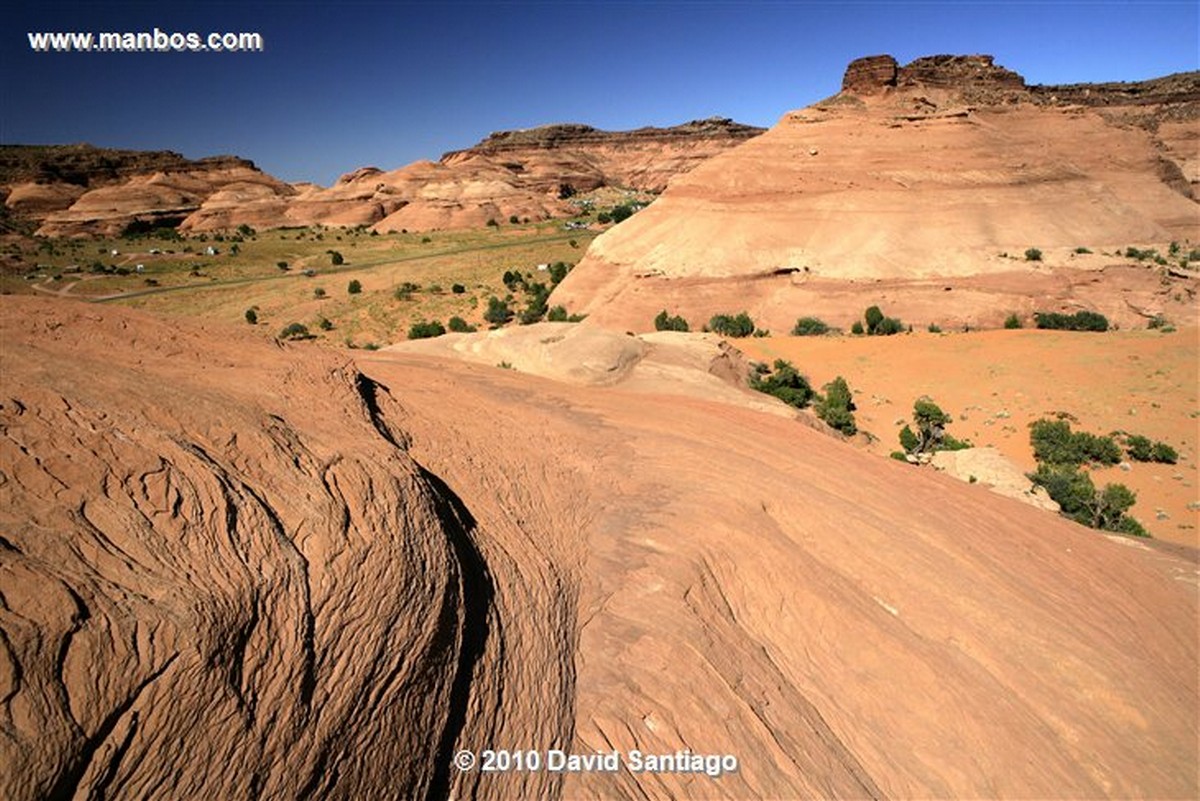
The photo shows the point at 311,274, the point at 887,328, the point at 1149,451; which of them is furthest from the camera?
the point at 311,274

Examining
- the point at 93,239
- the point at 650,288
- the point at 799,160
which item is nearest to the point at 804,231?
the point at 799,160

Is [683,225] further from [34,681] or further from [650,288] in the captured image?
[34,681]

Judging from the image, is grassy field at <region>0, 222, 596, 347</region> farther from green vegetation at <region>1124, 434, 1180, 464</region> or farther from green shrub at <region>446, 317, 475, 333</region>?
green vegetation at <region>1124, 434, 1180, 464</region>

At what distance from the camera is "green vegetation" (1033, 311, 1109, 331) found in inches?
1189

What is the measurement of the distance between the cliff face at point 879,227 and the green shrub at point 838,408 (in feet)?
36.8

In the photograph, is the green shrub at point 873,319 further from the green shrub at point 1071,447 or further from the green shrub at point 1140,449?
the green shrub at point 1140,449

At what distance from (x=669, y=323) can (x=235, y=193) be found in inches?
3436

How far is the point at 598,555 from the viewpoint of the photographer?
24.8ft

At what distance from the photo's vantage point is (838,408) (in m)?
21.6

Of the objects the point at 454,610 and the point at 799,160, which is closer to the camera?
the point at 454,610

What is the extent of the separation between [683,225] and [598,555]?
3482 cm

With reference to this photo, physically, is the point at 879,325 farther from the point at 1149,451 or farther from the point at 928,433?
the point at 1149,451

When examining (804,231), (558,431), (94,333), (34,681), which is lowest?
(558,431)

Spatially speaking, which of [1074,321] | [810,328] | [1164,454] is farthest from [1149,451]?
[810,328]
